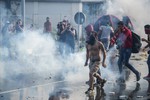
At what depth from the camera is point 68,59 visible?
60.3 feet

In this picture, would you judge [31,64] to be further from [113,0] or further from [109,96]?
[113,0]

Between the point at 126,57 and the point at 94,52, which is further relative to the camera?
the point at 126,57

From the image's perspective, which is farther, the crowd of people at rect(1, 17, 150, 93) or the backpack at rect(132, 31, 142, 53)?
the backpack at rect(132, 31, 142, 53)

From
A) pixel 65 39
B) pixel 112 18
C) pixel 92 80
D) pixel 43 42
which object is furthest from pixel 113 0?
pixel 92 80

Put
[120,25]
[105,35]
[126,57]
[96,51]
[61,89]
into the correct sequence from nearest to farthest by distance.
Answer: [96,51]
[61,89]
[120,25]
[126,57]
[105,35]

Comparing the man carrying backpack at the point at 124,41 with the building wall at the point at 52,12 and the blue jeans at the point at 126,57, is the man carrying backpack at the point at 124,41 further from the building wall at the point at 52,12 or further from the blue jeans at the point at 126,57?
the building wall at the point at 52,12

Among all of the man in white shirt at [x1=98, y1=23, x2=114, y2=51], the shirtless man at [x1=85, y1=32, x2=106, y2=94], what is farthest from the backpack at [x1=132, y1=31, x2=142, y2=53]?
the man in white shirt at [x1=98, y1=23, x2=114, y2=51]

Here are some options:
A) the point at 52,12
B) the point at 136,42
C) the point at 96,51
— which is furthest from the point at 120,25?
the point at 52,12

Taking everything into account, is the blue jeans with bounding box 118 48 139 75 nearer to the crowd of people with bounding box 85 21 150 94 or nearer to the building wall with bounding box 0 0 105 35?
the crowd of people with bounding box 85 21 150 94

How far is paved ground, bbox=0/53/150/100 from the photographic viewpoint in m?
10.8

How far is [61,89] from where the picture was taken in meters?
11.9

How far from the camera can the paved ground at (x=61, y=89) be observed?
10812mm

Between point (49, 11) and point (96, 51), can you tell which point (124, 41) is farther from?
point (49, 11)

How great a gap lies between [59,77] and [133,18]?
70.8ft
